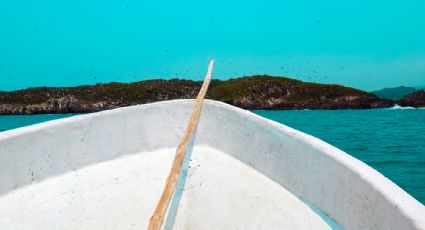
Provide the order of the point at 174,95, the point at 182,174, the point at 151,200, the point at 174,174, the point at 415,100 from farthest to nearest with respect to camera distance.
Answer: the point at 174,95 → the point at 415,100 → the point at 182,174 → the point at 151,200 → the point at 174,174

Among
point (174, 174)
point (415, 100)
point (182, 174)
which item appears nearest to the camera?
point (174, 174)

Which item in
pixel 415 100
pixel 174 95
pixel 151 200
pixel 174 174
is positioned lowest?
pixel 151 200

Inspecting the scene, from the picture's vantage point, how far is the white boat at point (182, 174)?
3395mm

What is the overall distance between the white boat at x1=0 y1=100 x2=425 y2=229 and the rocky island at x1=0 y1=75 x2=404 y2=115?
10046cm

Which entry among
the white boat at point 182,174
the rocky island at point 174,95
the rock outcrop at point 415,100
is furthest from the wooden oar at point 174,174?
the rocky island at point 174,95

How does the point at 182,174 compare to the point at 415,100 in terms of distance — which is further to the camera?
the point at 415,100

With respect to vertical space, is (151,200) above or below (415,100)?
below

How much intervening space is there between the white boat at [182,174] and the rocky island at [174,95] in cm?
10046

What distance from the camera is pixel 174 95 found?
13175cm

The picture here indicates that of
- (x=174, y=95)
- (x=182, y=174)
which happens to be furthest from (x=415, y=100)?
(x=182, y=174)

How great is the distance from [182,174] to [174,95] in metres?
128

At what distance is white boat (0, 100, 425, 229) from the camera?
339 cm

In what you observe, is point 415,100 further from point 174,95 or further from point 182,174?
point 182,174

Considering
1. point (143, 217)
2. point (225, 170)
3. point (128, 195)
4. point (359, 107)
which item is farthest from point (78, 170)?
point (359, 107)
